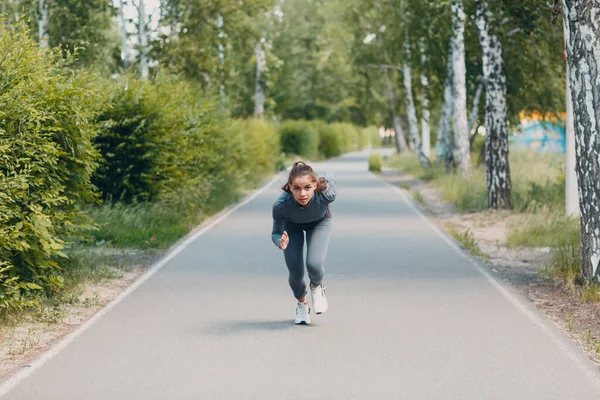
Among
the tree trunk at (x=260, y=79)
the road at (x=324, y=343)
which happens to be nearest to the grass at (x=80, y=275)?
the road at (x=324, y=343)

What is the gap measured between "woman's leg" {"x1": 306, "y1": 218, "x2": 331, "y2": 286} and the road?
48cm

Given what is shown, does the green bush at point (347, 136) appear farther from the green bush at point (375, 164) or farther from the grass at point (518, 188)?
the grass at point (518, 188)

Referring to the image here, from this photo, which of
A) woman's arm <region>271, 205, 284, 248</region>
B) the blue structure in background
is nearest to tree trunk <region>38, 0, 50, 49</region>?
the blue structure in background

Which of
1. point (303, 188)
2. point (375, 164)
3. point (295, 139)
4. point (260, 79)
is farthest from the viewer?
point (295, 139)

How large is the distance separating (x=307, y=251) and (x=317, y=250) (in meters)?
0.09

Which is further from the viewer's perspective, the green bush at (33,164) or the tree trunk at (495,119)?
the tree trunk at (495,119)

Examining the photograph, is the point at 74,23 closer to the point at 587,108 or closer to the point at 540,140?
the point at 540,140

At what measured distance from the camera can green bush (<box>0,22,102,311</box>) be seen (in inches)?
381

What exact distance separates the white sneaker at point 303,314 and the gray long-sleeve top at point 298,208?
77cm

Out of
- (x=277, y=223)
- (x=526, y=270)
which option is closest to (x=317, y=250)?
(x=277, y=223)

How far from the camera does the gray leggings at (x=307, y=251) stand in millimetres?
9883

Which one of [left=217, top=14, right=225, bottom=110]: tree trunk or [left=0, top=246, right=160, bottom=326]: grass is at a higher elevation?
[left=217, top=14, right=225, bottom=110]: tree trunk

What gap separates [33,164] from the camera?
392 inches

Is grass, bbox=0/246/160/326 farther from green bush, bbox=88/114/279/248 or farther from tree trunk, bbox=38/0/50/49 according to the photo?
tree trunk, bbox=38/0/50/49
